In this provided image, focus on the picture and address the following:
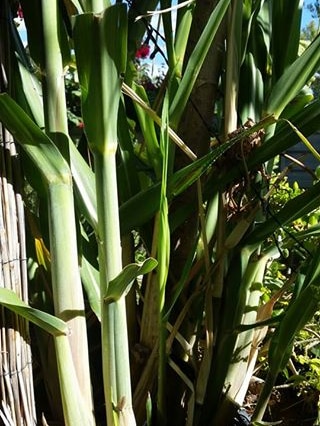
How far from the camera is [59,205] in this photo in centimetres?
54

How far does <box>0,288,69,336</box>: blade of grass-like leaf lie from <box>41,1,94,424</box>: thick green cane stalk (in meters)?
0.01

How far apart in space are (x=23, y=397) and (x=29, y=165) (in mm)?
247

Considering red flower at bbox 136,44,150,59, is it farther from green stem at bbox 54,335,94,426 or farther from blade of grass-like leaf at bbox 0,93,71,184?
green stem at bbox 54,335,94,426

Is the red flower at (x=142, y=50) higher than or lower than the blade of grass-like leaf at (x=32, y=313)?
higher

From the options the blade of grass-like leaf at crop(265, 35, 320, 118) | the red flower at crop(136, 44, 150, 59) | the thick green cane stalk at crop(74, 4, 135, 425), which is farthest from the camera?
the red flower at crop(136, 44, 150, 59)

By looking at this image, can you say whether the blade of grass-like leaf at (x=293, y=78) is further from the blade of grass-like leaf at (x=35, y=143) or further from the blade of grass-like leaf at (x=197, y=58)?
the blade of grass-like leaf at (x=35, y=143)

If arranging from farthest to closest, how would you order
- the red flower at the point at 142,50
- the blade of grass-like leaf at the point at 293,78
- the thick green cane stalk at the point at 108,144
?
1. the red flower at the point at 142,50
2. the blade of grass-like leaf at the point at 293,78
3. the thick green cane stalk at the point at 108,144

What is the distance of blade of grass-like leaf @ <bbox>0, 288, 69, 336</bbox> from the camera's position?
0.53 meters

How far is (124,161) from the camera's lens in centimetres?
70

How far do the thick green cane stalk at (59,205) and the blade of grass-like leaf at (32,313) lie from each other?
1cm

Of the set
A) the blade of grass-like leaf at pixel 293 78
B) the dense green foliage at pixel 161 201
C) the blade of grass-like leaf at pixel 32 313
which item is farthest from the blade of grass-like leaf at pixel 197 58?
the blade of grass-like leaf at pixel 32 313

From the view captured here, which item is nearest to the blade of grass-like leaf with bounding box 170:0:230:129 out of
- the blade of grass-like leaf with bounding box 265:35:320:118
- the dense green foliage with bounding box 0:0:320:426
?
the dense green foliage with bounding box 0:0:320:426

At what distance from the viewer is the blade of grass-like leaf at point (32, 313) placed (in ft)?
1.74

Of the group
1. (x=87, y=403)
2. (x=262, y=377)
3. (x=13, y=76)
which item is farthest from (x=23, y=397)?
(x=262, y=377)
